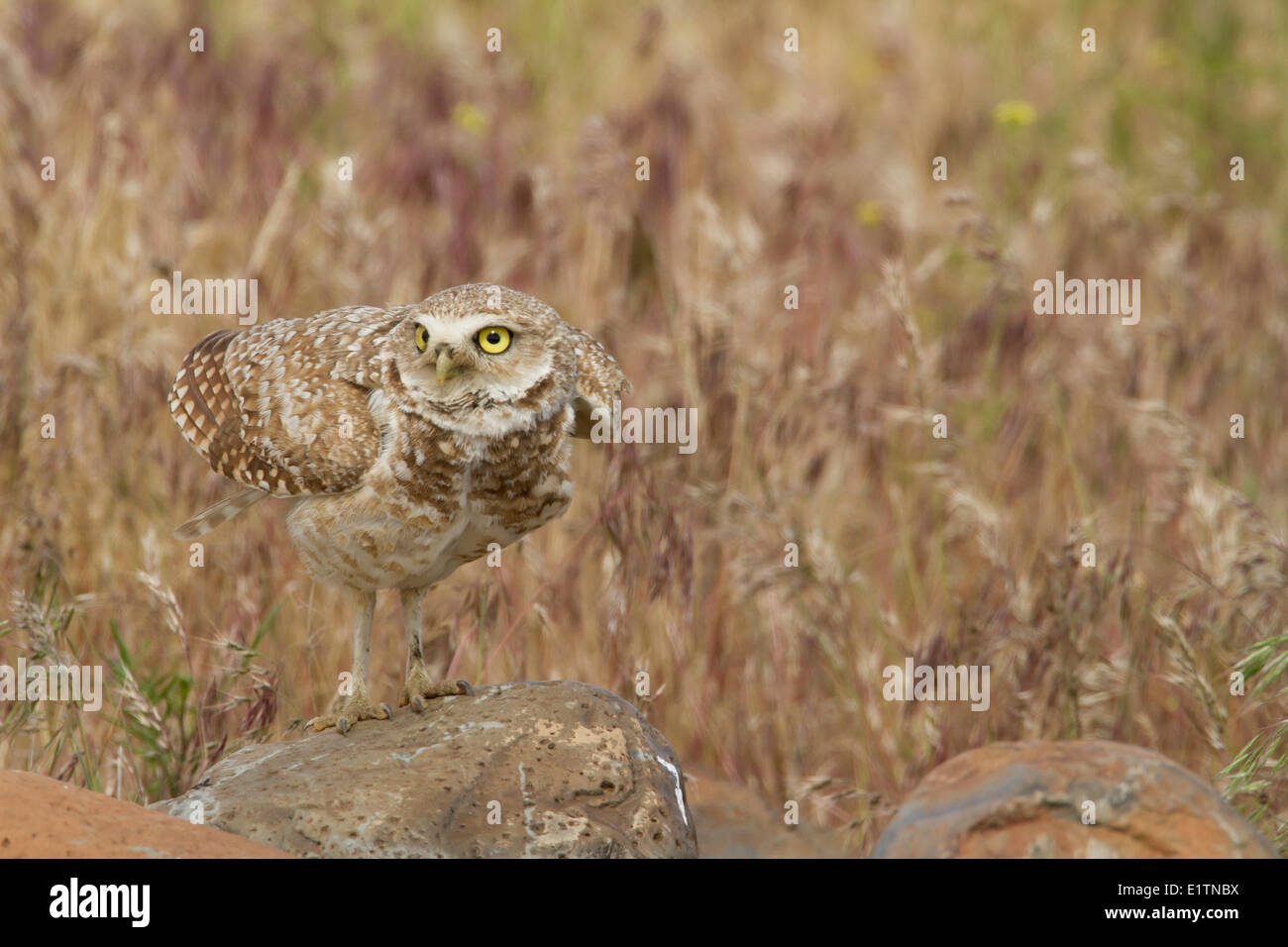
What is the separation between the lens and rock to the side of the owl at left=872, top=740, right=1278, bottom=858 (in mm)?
3162

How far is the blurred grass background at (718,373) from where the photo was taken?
5.05 metres

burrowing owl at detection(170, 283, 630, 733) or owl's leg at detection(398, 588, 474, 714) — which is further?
owl's leg at detection(398, 588, 474, 714)

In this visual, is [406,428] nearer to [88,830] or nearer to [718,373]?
[88,830]

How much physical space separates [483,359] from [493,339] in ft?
0.18

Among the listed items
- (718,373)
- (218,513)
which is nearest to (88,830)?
(218,513)

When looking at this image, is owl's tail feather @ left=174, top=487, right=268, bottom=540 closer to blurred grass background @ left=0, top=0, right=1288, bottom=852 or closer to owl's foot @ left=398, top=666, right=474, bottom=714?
blurred grass background @ left=0, top=0, right=1288, bottom=852

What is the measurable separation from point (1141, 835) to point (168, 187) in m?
6.24

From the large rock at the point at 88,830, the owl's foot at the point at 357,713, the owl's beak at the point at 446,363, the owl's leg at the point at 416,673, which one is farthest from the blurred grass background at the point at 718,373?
the owl's beak at the point at 446,363

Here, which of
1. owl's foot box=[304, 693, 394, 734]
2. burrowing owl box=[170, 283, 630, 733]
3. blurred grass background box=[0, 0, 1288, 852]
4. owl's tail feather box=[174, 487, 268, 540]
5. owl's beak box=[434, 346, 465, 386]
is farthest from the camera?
blurred grass background box=[0, 0, 1288, 852]

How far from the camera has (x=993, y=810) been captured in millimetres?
3262

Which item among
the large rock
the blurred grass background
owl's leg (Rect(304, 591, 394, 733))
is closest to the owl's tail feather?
the blurred grass background

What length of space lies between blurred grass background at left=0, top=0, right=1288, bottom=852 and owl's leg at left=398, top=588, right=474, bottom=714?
1.00 ft

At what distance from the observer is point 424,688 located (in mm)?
4305
